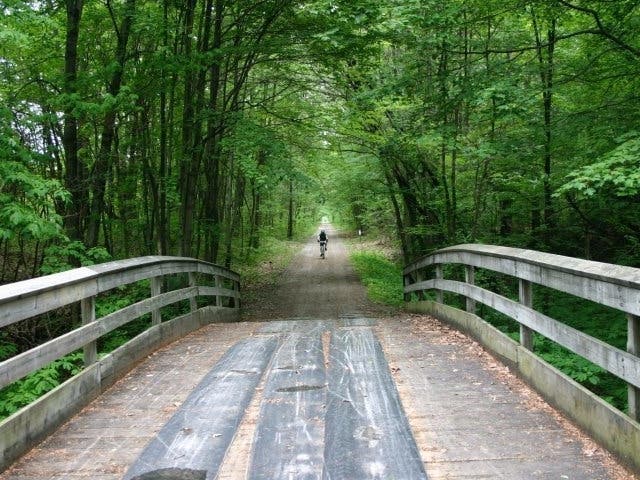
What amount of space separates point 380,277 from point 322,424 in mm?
17342

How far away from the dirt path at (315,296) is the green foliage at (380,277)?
1.16 feet

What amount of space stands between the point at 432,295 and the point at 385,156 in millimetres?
4088

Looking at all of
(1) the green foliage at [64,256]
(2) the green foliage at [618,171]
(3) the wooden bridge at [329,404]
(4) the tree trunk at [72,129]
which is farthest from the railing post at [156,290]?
(2) the green foliage at [618,171]

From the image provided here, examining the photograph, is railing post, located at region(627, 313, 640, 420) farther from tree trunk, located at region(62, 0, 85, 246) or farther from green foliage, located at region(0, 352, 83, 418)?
tree trunk, located at region(62, 0, 85, 246)

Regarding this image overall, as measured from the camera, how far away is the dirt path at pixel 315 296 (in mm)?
14578

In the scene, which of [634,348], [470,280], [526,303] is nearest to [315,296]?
[470,280]

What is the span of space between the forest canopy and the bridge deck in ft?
9.93

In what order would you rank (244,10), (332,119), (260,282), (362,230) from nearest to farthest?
(244,10) < (332,119) < (260,282) < (362,230)

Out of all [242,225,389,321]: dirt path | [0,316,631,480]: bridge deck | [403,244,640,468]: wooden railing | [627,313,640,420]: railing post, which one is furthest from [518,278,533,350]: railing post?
[242,225,389,321]: dirt path

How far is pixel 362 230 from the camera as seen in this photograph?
46938 millimetres

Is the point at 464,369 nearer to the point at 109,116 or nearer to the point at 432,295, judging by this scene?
the point at 109,116

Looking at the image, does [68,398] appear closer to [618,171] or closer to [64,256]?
[64,256]

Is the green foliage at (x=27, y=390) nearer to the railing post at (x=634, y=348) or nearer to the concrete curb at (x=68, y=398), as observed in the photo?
the concrete curb at (x=68, y=398)

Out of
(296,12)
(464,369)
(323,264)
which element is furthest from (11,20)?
(323,264)
